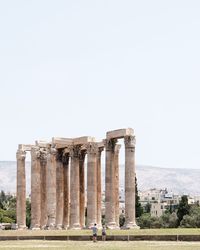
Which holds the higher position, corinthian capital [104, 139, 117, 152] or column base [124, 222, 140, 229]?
corinthian capital [104, 139, 117, 152]

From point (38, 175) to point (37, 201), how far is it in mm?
3354

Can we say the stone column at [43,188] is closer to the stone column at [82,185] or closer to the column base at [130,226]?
the stone column at [82,185]

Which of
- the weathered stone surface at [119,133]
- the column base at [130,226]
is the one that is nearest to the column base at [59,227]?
the column base at [130,226]

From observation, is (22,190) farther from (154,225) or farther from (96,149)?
(154,225)

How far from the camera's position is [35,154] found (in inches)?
4043

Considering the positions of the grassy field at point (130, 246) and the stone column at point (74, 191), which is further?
the stone column at point (74, 191)

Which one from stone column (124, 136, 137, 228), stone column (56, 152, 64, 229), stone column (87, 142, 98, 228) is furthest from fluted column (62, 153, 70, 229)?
stone column (124, 136, 137, 228)

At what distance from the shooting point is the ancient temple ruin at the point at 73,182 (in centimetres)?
9044

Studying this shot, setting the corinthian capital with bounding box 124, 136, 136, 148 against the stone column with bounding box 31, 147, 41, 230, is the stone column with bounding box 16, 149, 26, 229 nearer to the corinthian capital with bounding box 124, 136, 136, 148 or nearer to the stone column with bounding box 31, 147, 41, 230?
the stone column with bounding box 31, 147, 41, 230

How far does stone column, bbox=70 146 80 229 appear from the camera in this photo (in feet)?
317

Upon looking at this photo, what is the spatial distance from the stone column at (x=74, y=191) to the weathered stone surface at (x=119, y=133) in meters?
6.85

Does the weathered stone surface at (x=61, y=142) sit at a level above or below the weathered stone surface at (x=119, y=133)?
below

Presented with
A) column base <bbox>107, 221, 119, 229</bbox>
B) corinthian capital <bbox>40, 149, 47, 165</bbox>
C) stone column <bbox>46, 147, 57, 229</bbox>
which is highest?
corinthian capital <bbox>40, 149, 47, 165</bbox>

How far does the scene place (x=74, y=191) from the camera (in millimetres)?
97062
